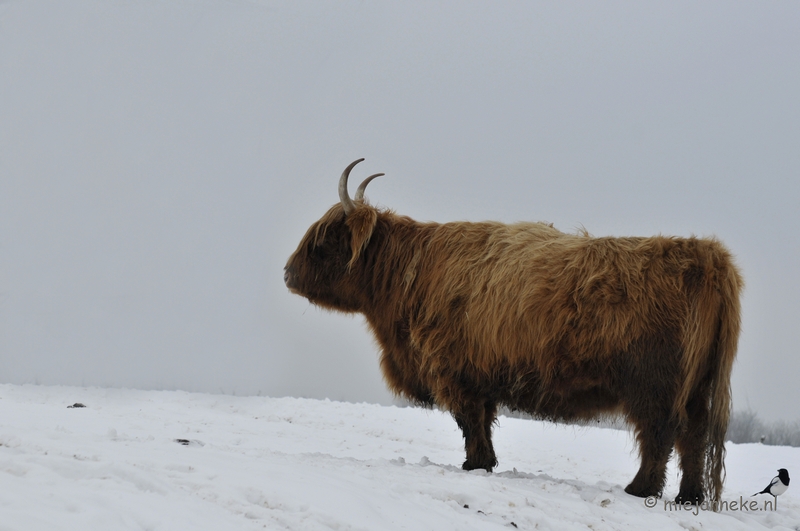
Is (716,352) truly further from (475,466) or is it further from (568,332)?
(475,466)

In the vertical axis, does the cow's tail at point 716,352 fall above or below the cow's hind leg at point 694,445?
above

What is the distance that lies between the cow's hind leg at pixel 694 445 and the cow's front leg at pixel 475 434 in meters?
1.59

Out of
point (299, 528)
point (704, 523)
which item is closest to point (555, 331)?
point (704, 523)

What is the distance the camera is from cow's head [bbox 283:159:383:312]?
768 centimetres

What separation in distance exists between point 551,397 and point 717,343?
141 centimetres

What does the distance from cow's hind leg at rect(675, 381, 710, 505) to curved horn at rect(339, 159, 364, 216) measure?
12.0 ft

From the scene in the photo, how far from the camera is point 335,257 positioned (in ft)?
25.5

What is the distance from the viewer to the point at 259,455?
5.74 m

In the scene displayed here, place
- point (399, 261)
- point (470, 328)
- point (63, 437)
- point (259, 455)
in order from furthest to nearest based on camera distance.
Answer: point (399, 261), point (470, 328), point (259, 455), point (63, 437)

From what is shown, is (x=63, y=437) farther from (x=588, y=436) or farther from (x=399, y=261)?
(x=588, y=436)

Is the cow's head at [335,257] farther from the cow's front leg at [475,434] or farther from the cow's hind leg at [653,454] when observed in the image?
the cow's hind leg at [653,454]

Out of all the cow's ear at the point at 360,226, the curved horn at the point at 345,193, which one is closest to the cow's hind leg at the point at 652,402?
the cow's ear at the point at 360,226

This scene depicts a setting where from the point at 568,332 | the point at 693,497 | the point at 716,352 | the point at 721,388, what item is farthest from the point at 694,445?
the point at 568,332

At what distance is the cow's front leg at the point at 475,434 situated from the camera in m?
6.76
